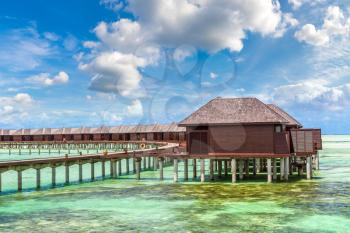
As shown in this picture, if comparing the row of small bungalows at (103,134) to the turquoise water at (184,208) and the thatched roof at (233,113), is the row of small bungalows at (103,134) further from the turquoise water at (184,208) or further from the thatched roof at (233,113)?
the turquoise water at (184,208)

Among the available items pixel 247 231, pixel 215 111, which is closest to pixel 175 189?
pixel 215 111

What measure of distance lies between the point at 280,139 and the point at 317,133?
18.4ft

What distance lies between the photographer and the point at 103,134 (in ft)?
321

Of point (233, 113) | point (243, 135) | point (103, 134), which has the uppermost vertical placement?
point (233, 113)

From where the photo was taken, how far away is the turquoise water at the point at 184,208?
19750 mm

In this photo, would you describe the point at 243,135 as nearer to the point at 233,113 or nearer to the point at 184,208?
the point at 233,113

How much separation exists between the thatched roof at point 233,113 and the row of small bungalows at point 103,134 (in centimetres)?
4691

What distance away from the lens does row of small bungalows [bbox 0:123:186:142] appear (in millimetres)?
86375

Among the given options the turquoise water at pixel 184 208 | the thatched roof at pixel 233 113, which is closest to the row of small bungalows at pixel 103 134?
the thatched roof at pixel 233 113

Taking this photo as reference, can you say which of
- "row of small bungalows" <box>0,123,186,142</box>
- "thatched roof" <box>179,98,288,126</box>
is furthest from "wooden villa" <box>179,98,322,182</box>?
"row of small bungalows" <box>0,123,186,142</box>

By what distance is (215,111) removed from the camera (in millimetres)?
34969

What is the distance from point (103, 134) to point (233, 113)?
67001mm

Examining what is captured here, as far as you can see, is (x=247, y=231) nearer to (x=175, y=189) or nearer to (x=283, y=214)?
(x=283, y=214)

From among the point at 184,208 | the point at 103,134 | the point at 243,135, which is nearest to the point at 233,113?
the point at 243,135
